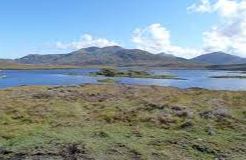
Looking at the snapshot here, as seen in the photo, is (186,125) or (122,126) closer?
(186,125)

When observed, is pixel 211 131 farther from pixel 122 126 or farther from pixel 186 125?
pixel 122 126

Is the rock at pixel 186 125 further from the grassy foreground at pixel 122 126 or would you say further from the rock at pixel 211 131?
the rock at pixel 211 131

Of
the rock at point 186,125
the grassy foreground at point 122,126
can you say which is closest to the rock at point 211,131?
the grassy foreground at point 122,126

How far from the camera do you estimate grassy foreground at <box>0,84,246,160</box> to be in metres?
20.5

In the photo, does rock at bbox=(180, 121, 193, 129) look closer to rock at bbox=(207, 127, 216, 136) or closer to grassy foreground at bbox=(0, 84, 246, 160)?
grassy foreground at bbox=(0, 84, 246, 160)

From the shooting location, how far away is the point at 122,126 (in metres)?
24.7

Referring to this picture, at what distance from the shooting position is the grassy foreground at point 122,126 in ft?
67.3

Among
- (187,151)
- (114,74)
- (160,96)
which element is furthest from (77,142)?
(114,74)

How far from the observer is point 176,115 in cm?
2673

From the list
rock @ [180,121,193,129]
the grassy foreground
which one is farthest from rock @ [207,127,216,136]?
rock @ [180,121,193,129]

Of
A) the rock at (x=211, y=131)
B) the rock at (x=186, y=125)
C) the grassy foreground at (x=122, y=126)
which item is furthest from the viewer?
the rock at (x=186, y=125)

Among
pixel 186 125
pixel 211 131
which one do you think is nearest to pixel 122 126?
pixel 186 125

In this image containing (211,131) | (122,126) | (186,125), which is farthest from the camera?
Result: (122,126)

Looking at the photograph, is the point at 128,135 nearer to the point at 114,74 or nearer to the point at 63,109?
the point at 63,109
